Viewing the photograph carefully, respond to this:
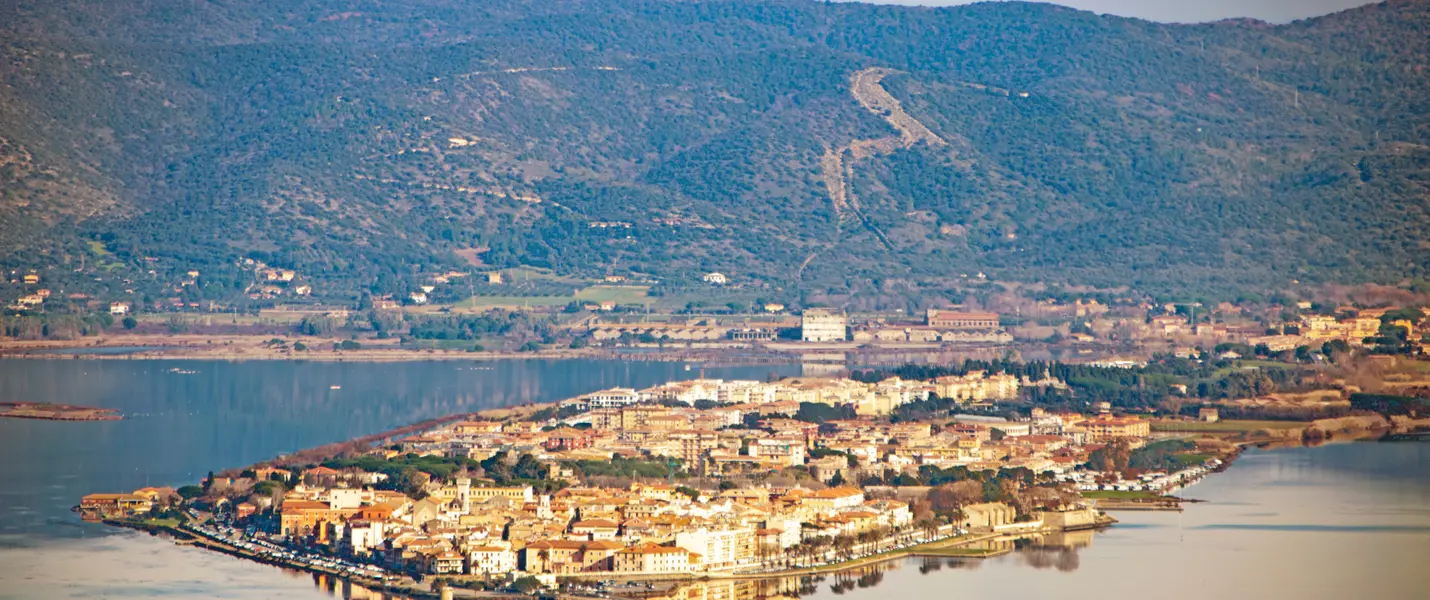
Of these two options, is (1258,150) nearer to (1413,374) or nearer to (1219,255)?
(1219,255)

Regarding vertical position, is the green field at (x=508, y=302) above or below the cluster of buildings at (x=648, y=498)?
above

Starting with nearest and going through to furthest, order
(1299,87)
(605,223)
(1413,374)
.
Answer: (1413,374)
(605,223)
(1299,87)

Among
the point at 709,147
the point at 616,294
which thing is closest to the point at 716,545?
the point at 616,294

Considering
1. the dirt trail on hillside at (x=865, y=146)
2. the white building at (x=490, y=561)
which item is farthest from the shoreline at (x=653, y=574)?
the dirt trail on hillside at (x=865, y=146)

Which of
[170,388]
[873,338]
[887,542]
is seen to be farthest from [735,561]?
[873,338]

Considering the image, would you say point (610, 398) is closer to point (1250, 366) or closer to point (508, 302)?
point (1250, 366)

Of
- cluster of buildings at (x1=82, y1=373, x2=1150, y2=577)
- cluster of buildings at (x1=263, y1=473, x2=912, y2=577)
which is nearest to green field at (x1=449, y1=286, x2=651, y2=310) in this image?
cluster of buildings at (x1=82, y1=373, x2=1150, y2=577)

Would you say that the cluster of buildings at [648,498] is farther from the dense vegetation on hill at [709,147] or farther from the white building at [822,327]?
the dense vegetation on hill at [709,147]
